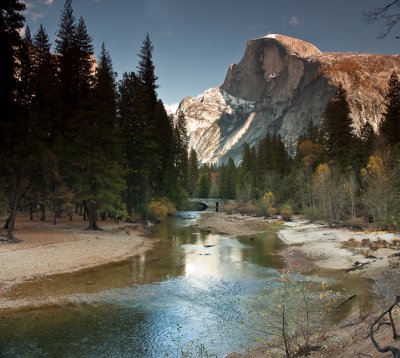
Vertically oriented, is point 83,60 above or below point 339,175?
above

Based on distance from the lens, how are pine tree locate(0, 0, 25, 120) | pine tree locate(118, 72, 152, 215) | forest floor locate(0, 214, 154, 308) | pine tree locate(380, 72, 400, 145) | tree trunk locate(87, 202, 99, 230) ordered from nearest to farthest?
forest floor locate(0, 214, 154, 308), pine tree locate(0, 0, 25, 120), tree trunk locate(87, 202, 99, 230), pine tree locate(118, 72, 152, 215), pine tree locate(380, 72, 400, 145)

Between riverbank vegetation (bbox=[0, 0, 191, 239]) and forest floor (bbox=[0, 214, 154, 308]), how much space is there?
6.07 feet

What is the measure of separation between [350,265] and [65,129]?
27228 millimetres

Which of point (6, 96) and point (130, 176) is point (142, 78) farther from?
point (6, 96)

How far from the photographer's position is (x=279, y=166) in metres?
84.1

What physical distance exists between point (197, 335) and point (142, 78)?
158 ft

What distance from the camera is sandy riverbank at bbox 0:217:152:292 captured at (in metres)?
19.7

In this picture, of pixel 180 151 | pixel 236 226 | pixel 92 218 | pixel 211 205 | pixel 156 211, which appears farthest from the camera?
pixel 211 205

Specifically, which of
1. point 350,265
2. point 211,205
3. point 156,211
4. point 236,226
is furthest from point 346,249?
point 211,205

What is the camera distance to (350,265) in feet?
76.5

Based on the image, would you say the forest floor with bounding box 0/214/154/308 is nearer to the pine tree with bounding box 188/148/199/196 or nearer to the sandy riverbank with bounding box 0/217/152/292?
the sandy riverbank with bounding box 0/217/152/292

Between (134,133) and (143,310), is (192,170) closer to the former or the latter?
(134,133)

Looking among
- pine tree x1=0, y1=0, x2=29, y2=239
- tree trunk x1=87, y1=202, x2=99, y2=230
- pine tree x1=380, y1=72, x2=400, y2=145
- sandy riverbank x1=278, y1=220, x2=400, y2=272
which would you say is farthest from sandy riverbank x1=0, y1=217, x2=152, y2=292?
pine tree x1=380, y1=72, x2=400, y2=145

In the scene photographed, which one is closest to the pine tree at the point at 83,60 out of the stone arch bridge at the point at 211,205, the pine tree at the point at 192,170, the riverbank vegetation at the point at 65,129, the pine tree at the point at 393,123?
the riverbank vegetation at the point at 65,129
